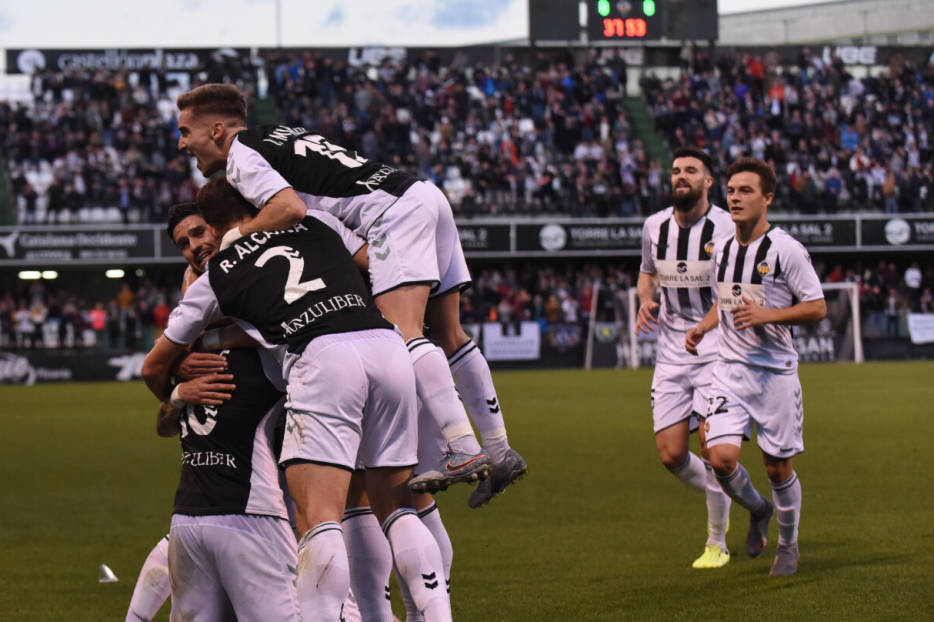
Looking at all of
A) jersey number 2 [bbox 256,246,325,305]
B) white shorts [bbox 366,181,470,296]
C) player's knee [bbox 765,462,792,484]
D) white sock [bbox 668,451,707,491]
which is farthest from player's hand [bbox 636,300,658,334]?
jersey number 2 [bbox 256,246,325,305]

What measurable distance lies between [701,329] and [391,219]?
3490mm

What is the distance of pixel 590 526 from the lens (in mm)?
9539

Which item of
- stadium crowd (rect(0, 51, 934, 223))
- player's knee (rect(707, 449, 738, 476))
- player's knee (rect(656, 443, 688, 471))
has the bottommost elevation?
player's knee (rect(656, 443, 688, 471))

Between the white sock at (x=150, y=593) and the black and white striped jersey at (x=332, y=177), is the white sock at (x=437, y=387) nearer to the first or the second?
the black and white striped jersey at (x=332, y=177)

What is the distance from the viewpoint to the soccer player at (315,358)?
439 centimetres

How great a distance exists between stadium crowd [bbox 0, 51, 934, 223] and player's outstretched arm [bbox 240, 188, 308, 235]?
29142 millimetres

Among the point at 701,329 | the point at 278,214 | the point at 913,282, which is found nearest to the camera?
the point at 278,214

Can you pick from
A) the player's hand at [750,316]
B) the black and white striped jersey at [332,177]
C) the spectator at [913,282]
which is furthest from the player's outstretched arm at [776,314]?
the spectator at [913,282]

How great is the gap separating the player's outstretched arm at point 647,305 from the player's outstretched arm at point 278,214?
4119 mm

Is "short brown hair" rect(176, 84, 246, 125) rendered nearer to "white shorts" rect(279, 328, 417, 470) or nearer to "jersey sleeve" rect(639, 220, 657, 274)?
"white shorts" rect(279, 328, 417, 470)

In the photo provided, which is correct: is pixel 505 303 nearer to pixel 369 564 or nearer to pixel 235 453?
pixel 369 564

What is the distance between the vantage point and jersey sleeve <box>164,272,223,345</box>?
4.46m

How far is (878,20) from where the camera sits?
71062 mm

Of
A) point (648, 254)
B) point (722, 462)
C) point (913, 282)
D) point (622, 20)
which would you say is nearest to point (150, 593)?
point (722, 462)
